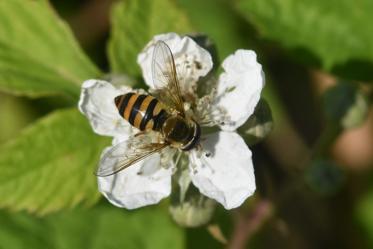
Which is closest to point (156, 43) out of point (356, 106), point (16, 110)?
point (356, 106)

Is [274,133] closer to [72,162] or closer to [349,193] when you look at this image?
[349,193]

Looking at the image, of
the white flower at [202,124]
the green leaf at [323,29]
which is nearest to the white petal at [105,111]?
the white flower at [202,124]

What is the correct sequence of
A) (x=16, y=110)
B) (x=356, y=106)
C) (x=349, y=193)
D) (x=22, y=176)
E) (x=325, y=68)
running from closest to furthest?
(x=22, y=176), (x=356, y=106), (x=325, y=68), (x=16, y=110), (x=349, y=193)

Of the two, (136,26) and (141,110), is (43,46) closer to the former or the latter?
(136,26)

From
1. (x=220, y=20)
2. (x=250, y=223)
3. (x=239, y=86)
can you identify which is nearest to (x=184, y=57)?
(x=239, y=86)

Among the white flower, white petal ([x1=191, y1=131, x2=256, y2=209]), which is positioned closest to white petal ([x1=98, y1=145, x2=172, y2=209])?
the white flower

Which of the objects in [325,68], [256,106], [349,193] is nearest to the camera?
[256,106]

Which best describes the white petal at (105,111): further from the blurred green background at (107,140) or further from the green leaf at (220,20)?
the green leaf at (220,20)
